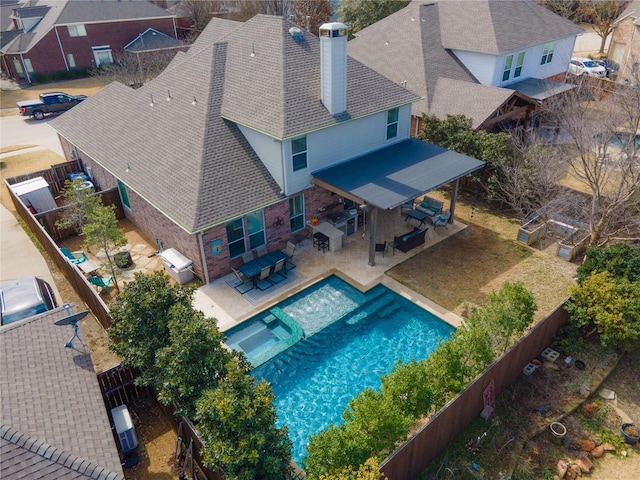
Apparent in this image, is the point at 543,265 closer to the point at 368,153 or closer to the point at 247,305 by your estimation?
the point at 368,153

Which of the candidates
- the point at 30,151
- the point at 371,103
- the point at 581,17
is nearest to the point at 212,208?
the point at 371,103

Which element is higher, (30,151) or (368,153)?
(368,153)

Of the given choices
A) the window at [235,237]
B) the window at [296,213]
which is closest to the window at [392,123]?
the window at [296,213]

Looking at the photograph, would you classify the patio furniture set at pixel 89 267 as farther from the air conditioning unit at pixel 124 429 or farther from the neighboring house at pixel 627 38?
the neighboring house at pixel 627 38

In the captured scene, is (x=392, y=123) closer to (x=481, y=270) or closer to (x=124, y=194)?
(x=481, y=270)

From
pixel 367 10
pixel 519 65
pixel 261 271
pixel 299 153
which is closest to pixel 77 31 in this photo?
pixel 367 10
